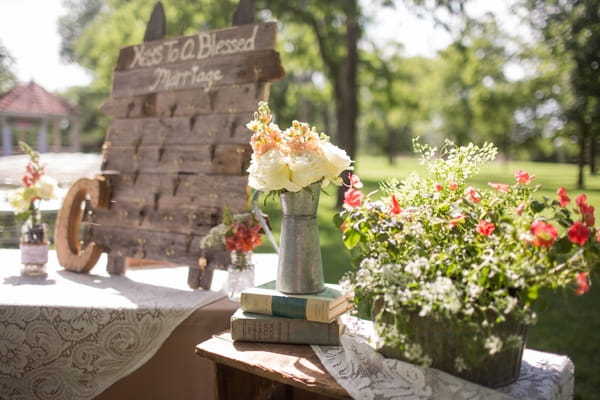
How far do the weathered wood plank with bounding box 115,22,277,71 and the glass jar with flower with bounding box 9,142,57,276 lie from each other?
2.36 ft

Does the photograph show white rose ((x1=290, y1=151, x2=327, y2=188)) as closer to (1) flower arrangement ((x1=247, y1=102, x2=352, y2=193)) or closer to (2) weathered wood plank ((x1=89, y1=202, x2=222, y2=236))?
(1) flower arrangement ((x1=247, y1=102, x2=352, y2=193))

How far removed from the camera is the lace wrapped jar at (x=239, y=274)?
1903 millimetres

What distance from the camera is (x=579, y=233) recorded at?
3.54 feet

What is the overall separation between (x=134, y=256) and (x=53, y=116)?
420 inches

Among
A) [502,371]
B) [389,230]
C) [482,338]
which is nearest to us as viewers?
[482,338]

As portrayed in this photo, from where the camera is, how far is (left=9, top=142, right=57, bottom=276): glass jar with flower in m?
2.40

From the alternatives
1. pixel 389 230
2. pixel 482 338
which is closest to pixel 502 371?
pixel 482 338

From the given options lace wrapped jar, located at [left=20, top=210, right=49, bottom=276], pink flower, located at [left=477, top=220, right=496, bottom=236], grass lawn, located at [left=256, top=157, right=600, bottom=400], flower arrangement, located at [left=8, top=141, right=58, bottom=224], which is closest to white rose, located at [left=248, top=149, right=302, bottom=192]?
grass lawn, located at [left=256, top=157, right=600, bottom=400]

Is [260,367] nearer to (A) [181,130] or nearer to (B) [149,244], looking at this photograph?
(B) [149,244]

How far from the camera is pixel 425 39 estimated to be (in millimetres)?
7211

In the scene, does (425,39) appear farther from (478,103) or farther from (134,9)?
(478,103)

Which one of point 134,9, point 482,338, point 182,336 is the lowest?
point 182,336

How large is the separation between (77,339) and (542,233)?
65.6 inches

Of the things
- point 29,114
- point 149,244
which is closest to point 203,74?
point 149,244
